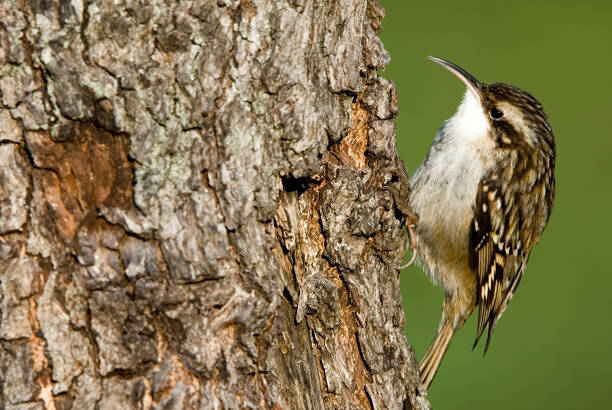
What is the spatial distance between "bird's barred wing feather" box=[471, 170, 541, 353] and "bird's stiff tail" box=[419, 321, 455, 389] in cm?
16

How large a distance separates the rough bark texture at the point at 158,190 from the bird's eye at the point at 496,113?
1517 mm

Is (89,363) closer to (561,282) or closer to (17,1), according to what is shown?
(17,1)

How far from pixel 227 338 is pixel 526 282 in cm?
328

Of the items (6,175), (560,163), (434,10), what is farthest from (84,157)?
(434,10)

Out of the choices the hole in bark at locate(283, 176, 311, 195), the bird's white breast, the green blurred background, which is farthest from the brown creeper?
the hole in bark at locate(283, 176, 311, 195)

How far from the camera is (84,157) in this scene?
1.70 metres

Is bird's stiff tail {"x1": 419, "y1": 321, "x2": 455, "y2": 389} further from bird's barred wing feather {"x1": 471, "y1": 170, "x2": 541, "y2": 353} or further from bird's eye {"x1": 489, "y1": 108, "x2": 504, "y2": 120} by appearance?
bird's eye {"x1": 489, "y1": 108, "x2": 504, "y2": 120}

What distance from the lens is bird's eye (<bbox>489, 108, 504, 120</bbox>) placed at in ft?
11.0

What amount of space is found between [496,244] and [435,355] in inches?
23.0

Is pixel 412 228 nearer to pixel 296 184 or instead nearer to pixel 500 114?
pixel 500 114

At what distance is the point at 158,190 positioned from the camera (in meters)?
1.72

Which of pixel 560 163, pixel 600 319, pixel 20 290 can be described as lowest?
pixel 600 319

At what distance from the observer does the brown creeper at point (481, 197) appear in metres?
3.34

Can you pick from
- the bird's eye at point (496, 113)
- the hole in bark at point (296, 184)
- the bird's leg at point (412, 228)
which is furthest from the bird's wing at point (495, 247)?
the hole in bark at point (296, 184)
